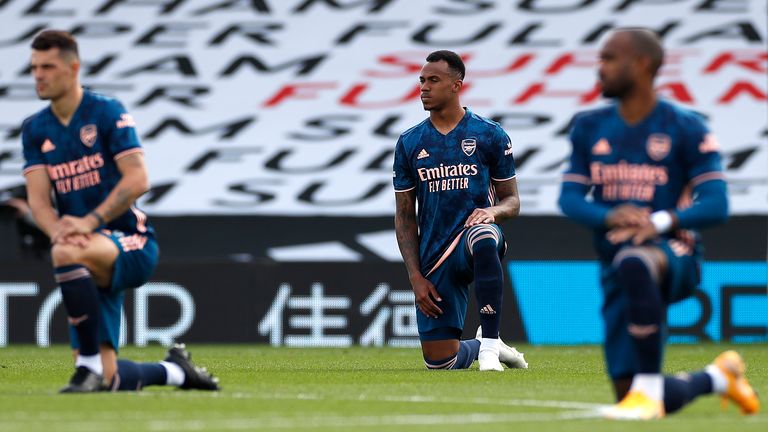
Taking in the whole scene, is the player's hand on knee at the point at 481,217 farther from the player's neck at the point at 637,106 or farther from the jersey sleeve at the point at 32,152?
the player's neck at the point at 637,106

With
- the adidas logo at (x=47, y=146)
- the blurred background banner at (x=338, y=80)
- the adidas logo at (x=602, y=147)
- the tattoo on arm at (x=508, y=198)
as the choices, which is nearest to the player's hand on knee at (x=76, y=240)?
the adidas logo at (x=47, y=146)

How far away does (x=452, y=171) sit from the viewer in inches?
399

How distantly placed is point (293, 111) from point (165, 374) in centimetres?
1309

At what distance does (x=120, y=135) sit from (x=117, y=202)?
1.13ft

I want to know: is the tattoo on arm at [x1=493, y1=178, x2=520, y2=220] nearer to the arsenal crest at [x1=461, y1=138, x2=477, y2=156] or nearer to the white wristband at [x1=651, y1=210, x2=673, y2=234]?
the arsenal crest at [x1=461, y1=138, x2=477, y2=156]

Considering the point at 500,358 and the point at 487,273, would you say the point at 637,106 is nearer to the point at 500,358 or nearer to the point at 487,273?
the point at 487,273

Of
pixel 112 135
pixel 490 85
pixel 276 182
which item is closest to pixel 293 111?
pixel 276 182

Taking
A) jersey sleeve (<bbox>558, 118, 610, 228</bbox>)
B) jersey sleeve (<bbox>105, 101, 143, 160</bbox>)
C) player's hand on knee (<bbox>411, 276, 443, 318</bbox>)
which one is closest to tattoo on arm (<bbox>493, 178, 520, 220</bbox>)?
player's hand on knee (<bbox>411, 276, 443, 318</bbox>)

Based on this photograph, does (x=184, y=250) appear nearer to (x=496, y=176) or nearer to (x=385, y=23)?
(x=385, y=23)

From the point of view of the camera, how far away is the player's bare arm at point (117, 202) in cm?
725

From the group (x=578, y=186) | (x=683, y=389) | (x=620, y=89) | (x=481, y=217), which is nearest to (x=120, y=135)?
(x=578, y=186)

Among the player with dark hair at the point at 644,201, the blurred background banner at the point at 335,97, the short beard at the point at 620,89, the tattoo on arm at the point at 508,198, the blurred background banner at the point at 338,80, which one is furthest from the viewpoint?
the blurred background banner at the point at 338,80

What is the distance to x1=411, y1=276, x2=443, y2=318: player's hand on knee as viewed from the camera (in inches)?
403

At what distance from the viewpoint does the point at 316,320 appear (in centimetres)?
1531
